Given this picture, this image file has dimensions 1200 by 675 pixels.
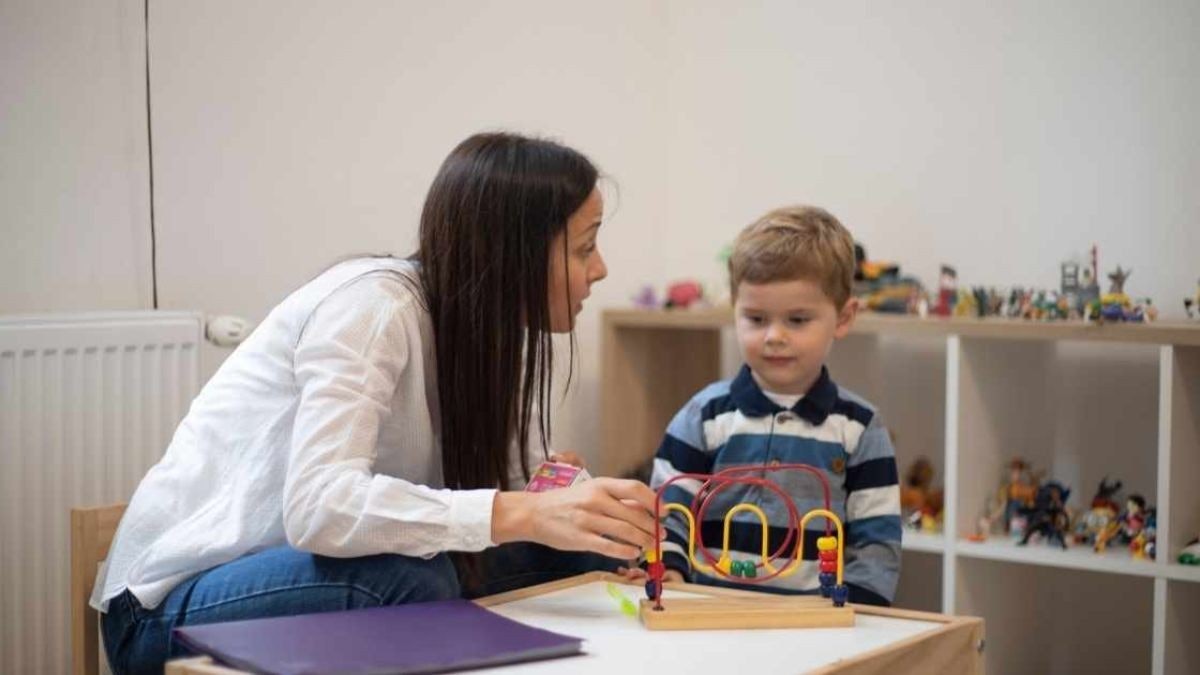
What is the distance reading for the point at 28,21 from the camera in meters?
2.16

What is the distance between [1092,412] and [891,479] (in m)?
0.97

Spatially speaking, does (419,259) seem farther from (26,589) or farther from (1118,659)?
(1118,659)

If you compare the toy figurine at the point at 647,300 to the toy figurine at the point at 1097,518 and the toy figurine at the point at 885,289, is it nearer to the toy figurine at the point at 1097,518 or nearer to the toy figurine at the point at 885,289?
the toy figurine at the point at 885,289

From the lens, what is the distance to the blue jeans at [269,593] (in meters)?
1.54

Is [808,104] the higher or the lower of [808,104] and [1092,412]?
the higher

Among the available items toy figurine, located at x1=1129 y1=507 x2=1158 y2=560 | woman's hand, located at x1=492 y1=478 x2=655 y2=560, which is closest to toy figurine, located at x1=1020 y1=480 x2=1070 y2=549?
toy figurine, located at x1=1129 y1=507 x2=1158 y2=560

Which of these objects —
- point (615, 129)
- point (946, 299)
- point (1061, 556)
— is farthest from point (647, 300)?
point (1061, 556)

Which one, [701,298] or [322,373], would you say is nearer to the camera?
[322,373]

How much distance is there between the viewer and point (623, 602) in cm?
162

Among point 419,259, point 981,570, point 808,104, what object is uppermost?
point 808,104

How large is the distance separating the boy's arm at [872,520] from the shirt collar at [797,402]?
0.24 feet

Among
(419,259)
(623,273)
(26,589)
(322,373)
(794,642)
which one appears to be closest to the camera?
(794,642)

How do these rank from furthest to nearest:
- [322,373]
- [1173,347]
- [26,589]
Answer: [1173,347] < [26,589] < [322,373]

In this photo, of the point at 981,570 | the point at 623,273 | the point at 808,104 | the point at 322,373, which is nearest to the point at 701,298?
the point at 623,273
